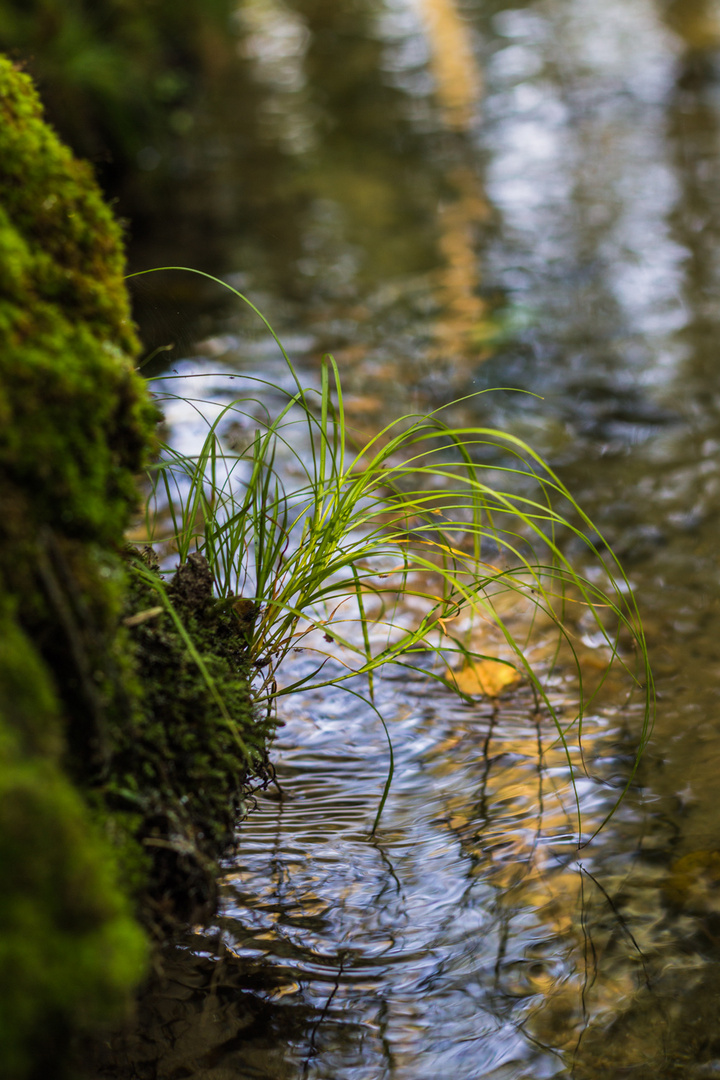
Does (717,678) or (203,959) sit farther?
(717,678)

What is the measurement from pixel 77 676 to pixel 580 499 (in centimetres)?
231

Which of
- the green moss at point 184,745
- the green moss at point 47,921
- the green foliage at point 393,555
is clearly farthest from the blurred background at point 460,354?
the green moss at point 47,921

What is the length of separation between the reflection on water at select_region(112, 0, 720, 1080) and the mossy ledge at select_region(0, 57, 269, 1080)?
1.52 ft

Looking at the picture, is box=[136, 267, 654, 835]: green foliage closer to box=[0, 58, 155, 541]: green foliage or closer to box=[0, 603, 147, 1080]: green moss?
box=[0, 58, 155, 541]: green foliage

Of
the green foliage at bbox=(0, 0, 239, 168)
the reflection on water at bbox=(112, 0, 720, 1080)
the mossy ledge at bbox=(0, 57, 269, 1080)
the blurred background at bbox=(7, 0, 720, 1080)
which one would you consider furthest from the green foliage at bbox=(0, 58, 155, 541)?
the green foliage at bbox=(0, 0, 239, 168)

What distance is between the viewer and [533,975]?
153cm

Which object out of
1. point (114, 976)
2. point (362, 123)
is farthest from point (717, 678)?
point (362, 123)

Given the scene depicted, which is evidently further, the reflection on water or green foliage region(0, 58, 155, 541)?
the reflection on water

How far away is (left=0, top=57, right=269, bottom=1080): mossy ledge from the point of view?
83 centimetres

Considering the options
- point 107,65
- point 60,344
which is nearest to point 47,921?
point 60,344

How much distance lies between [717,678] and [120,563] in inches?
68.9

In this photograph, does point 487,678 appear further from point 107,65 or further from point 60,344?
point 107,65

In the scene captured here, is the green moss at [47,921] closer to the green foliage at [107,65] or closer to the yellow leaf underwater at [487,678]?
the yellow leaf underwater at [487,678]

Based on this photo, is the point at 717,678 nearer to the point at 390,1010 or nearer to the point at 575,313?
the point at 390,1010
